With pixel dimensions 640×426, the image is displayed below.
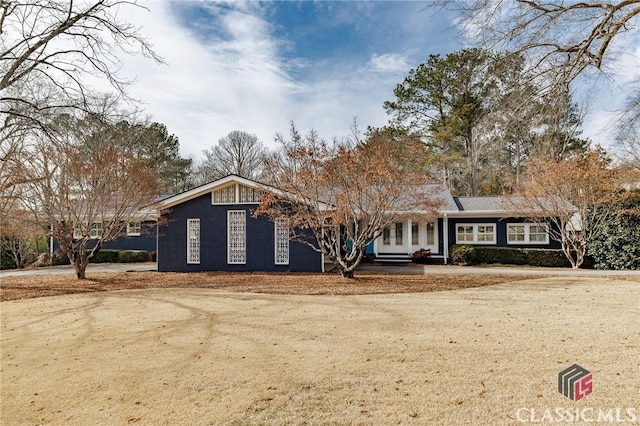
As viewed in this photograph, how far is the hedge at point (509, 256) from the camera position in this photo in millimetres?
17781

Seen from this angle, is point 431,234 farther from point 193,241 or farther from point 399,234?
point 193,241

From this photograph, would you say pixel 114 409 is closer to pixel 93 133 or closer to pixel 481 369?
pixel 481 369

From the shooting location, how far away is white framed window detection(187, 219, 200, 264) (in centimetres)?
1748

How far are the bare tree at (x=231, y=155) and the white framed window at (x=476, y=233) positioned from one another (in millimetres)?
23448

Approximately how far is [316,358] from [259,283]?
26.4ft

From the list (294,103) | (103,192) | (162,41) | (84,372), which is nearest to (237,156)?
(294,103)

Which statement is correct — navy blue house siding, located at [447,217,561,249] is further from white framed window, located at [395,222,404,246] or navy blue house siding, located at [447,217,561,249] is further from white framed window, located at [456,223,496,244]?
white framed window, located at [395,222,404,246]

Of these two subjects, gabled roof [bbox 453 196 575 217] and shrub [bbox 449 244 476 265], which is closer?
Answer: gabled roof [bbox 453 196 575 217]

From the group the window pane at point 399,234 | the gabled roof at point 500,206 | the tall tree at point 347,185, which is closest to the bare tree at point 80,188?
the tall tree at point 347,185

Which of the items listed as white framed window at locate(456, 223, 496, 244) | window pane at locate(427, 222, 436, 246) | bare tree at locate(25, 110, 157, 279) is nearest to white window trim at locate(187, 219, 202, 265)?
bare tree at locate(25, 110, 157, 279)

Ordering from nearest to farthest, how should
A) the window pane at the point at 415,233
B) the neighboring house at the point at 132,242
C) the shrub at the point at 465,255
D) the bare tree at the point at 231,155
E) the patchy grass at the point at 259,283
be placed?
the patchy grass at the point at 259,283, the shrub at the point at 465,255, the window pane at the point at 415,233, the neighboring house at the point at 132,242, the bare tree at the point at 231,155

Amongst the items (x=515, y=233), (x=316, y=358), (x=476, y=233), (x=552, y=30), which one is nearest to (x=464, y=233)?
(x=476, y=233)

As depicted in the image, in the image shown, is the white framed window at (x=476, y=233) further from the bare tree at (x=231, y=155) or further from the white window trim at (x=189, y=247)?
the bare tree at (x=231, y=155)

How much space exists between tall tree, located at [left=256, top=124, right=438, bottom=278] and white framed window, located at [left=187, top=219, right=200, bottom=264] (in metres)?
4.80
